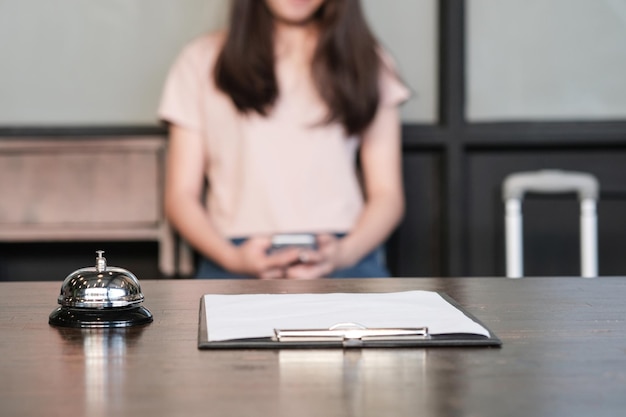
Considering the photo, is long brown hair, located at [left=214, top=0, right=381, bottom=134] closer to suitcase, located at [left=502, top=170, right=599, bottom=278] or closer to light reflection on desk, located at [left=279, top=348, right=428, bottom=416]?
suitcase, located at [left=502, top=170, right=599, bottom=278]

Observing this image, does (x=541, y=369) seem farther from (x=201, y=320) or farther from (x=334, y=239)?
(x=334, y=239)

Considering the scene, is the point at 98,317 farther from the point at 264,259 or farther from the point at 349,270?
the point at 349,270

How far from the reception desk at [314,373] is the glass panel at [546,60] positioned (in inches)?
52.4

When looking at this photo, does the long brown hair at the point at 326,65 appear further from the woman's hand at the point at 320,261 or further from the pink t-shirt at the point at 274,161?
the woman's hand at the point at 320,261

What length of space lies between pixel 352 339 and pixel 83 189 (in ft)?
5.00

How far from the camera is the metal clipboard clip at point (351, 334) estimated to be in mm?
703

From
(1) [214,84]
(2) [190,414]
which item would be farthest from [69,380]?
(1) [214,84]

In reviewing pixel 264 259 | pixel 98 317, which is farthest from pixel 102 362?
pixel 264 259

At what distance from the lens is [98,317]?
79cm

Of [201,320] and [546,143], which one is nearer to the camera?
[201,320]

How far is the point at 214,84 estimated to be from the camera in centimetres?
196

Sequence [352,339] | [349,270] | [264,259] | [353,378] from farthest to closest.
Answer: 1. [349,270]
2. [264,259]
3. [352,339]
4. [353,378]

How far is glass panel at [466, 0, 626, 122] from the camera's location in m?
2.15

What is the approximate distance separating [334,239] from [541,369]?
120 cm
